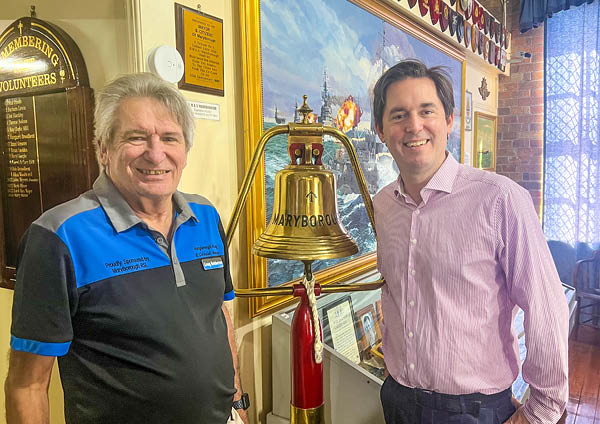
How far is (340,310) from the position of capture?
6.47 feet

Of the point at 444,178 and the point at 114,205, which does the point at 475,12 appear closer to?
the point at 444,178

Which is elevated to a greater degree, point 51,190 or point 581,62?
point 581,62

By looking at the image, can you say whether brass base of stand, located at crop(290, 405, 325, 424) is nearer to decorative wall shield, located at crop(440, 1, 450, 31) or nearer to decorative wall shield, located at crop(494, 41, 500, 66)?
decorative wall shield, located at crop(440, 1, 450, 31)

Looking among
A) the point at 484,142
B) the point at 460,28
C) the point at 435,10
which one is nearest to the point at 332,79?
the point at 435,10

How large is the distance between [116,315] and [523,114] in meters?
4.77

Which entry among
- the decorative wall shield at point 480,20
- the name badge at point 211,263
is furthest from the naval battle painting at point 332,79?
the decorative wall shield at point 480,20

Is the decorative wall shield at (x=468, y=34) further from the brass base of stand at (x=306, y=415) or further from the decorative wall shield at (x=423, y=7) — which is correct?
the brass base of stand at (x=306, y=415)

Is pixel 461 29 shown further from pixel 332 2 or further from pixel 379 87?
pixel 379 87

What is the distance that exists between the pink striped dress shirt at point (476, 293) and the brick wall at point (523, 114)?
157 inches

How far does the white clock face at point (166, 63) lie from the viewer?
1.37 metres

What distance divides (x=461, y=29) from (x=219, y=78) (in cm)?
258

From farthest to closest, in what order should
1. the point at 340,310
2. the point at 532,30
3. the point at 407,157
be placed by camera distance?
the point at 532,30 < the point at 340,310 < the point at 407,157

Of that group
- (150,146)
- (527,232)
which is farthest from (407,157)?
(150,146)

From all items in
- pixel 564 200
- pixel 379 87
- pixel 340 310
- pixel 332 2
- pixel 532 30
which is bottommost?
pixel 340 310
